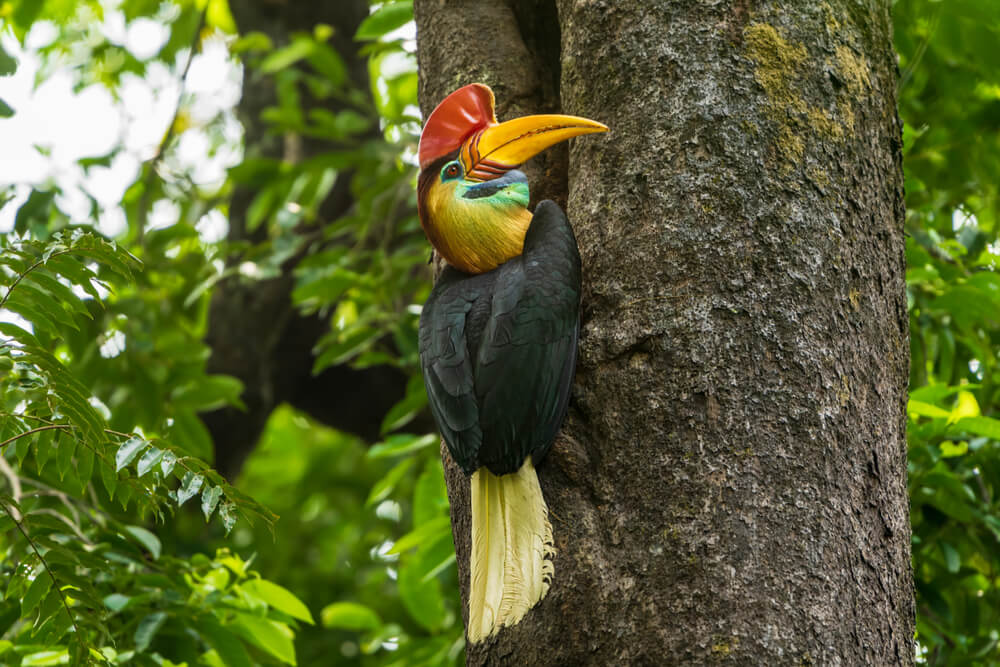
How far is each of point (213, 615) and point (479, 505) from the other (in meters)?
0.93

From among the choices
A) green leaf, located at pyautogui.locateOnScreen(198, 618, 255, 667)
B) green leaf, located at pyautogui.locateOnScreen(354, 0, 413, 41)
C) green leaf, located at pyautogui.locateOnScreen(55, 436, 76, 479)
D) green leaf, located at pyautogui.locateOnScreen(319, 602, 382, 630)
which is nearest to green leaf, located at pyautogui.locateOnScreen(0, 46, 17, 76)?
green leaf, located at pyautogui.locateOnScreen(55, 436, 76, 479)

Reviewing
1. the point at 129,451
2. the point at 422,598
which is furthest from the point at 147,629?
the point at 422,598

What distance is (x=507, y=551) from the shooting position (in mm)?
1548

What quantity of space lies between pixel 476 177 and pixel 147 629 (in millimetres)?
1217

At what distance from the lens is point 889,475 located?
1.58 m

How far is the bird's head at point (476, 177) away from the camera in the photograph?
1.84m

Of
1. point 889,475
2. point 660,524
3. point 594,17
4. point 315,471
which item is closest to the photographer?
point 660,524

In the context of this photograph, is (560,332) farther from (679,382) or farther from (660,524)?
(660,524)

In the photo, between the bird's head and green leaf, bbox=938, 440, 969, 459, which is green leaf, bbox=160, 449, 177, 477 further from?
green leaf, bbox=938, 440, 969, 459

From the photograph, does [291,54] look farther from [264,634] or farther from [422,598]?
[264,634]

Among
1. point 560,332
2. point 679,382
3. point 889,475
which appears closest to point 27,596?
point 560,332

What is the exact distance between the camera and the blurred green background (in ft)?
5.62

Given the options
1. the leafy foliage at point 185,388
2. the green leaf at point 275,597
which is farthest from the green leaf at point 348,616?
the green leaf at point 275,597

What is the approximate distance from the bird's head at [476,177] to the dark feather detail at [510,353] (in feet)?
0.23
